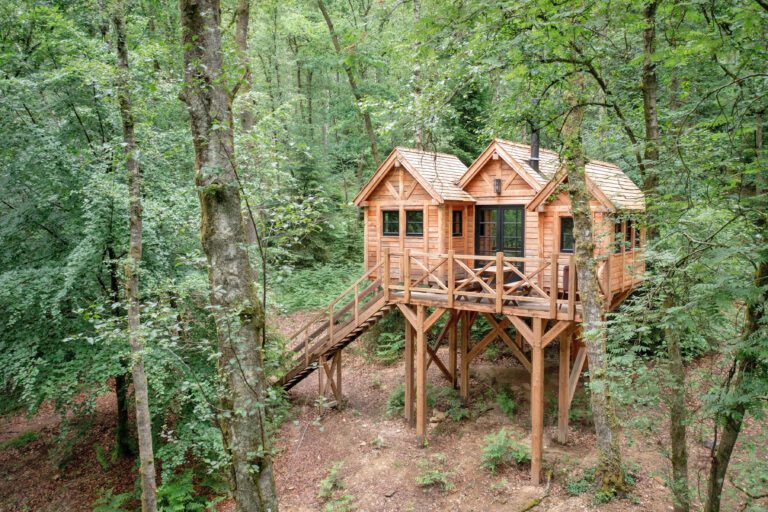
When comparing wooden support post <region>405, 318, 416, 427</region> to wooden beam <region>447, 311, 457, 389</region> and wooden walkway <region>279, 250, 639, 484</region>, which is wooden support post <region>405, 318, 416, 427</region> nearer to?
wooden walkway <region>279, 250, 639, 484</region>

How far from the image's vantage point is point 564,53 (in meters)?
6.64

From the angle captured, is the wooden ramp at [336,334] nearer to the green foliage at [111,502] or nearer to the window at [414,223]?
the window at [414,223]

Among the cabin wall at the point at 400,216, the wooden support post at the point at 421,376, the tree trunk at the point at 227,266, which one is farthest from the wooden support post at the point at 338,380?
the tree trunk at the point at 227,266

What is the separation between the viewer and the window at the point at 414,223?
523 inches

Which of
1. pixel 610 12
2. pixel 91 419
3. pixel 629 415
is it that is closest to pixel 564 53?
pixel 610 12

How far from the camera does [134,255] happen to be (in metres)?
7.24

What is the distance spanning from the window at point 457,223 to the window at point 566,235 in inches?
110

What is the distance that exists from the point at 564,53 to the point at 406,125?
242 centimetres

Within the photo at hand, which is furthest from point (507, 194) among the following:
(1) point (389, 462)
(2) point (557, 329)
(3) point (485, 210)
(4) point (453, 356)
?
(1) point (389, 462)

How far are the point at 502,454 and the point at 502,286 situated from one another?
11.7 feet

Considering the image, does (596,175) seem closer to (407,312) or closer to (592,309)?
(592,309)

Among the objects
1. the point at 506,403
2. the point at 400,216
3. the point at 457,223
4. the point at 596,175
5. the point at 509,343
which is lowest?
the point at 506,403

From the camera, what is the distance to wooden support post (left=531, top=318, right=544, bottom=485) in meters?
9.41

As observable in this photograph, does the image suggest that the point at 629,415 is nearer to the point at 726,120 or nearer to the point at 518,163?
the point at 518,163
